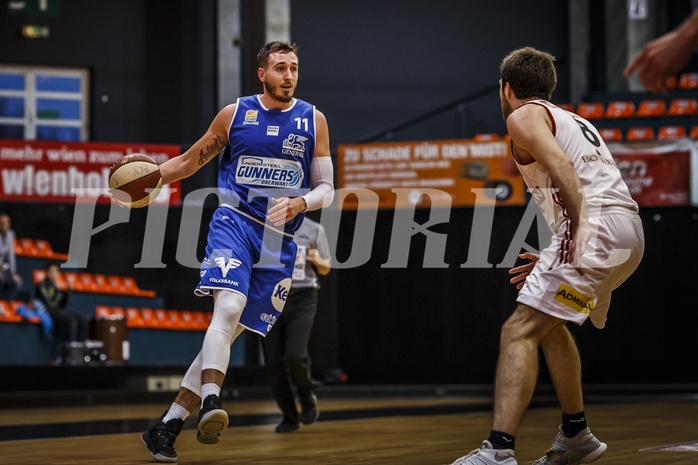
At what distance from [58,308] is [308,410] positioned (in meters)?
6.20

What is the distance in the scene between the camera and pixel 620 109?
19.6 metres

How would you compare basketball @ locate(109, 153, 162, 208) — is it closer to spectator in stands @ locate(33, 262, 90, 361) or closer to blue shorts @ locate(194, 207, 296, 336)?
blue shorts @ locate(194, 207, 296, 336)

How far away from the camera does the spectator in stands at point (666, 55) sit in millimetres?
3385

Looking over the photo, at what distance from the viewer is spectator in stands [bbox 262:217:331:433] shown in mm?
8359

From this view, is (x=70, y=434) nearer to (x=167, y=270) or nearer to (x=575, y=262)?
(x=575, y=262)

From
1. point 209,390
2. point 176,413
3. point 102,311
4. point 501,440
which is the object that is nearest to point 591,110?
point 102,311

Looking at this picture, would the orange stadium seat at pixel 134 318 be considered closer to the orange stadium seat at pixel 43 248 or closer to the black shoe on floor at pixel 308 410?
the orange stadium seat at pixel 43 248

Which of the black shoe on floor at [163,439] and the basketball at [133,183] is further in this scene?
the basketball at [133,183]

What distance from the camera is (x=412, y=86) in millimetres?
22984

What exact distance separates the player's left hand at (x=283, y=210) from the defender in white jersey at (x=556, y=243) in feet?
4.15

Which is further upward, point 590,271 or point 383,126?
point 383,126

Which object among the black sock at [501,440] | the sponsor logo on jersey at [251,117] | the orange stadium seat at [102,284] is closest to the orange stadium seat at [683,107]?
the orange stadium seat at [102,284]

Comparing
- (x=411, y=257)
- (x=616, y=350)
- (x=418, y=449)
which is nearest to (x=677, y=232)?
(x=616, y=350)

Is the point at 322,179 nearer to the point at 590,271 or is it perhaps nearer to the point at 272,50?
the point at 272,50
